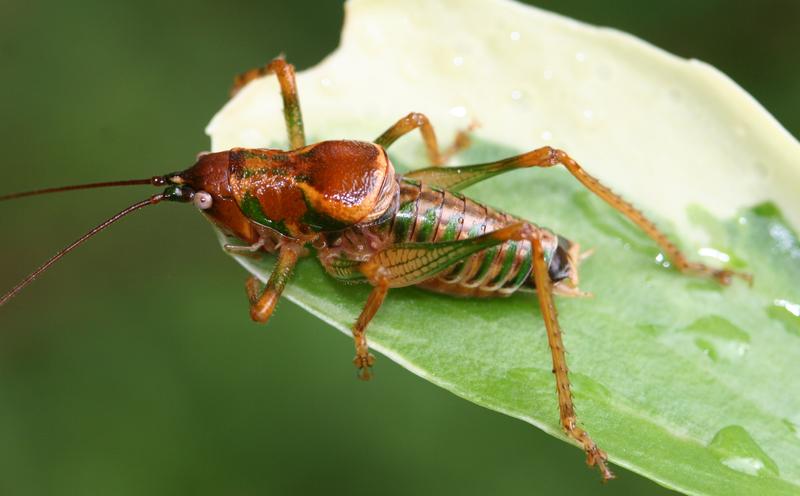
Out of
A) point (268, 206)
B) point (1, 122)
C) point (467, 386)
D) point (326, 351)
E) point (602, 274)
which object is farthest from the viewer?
point (1, 122)

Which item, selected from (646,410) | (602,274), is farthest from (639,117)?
(646,410)

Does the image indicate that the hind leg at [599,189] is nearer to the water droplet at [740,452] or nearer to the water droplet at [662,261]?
the water droplet at [662,261]

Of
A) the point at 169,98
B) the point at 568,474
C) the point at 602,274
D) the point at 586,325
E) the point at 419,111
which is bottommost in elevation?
the point at 568,474

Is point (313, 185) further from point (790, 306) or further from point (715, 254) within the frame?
point (790, 306)

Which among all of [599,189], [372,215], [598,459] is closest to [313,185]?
[372,215]

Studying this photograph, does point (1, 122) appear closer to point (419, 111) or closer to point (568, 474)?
point (419, 111)

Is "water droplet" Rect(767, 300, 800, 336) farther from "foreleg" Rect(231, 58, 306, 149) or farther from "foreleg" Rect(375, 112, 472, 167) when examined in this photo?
"foreleg" Rect(231, 58, 306, 149)
